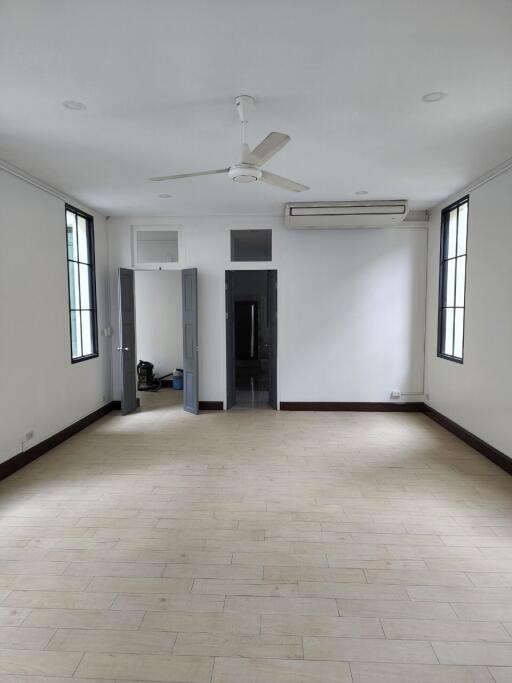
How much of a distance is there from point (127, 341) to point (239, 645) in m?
4.69

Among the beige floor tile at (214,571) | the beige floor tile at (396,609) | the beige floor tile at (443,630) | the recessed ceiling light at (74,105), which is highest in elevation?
the recessed ceiling light at (74,105)

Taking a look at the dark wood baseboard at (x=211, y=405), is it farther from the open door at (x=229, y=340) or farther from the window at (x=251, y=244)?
the window at (x=251, y=244)

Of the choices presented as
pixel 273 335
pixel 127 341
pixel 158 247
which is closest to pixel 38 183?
pixel 127 341

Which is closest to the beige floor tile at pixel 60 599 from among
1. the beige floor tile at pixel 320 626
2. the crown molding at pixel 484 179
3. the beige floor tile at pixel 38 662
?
the beige floor tile at pixel 38 662

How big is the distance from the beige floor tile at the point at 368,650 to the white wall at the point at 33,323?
315cm

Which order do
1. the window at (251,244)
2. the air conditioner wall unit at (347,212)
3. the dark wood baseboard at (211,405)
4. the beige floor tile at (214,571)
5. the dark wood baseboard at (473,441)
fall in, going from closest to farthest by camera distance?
1. the beige floor tile at (214,571)
2. the dark wood baseboard at (473,441)
3. the air conditioner wall unit at (347,212)
4. the dark wood baseboard at (211,405)
5. the window at (251,244)

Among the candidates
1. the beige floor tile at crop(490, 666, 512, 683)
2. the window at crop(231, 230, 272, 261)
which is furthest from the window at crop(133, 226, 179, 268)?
the beige floor tile at crop(490, 666, 512, 683)

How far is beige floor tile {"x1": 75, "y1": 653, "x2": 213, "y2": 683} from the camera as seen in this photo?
1.70m

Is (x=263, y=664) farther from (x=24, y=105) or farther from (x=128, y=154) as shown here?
(x=128, y=154)

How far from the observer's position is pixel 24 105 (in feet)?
8.87

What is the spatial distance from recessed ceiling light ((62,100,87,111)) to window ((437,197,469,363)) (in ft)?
13.5

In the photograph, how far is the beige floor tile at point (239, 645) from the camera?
181cm

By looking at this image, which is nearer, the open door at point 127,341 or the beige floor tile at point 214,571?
the beige floor tile at point 214,571

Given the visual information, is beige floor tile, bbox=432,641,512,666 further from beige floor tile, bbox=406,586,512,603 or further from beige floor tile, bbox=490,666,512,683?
beige floor tile, bbox=406,586,512,603
